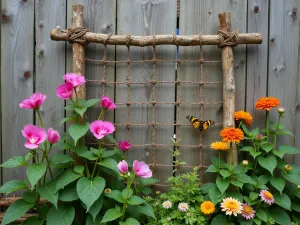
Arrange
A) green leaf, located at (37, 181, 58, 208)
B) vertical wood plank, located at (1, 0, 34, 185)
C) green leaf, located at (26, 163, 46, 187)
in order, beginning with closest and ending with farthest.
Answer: green leaf, located at (26, 163, 46, 187)
green leaf, located at (37, 181, 58, 208)
vertical wood plank, located at (1, 0, 34, 185)

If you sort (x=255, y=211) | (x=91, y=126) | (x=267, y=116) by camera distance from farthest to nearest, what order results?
(x=267, y=116) < (x=255, y=211) < (x=91, y=126)

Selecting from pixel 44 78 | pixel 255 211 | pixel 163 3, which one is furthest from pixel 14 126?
pixel 255 211

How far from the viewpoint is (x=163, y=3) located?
2000 mm

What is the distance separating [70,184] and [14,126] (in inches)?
22.2

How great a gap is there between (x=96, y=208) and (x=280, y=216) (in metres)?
1.01

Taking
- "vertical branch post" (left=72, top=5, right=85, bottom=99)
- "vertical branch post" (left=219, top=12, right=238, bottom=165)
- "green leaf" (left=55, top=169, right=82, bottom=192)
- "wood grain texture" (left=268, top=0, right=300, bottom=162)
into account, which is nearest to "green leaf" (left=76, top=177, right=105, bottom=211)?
"green leaf" (left=55, top=169, right=82, bottom=192)

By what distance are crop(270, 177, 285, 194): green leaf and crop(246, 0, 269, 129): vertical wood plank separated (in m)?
0.34

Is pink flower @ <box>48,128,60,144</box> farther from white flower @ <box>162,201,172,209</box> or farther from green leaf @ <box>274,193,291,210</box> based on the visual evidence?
green leaf @ <box>274,193,291,210</box>

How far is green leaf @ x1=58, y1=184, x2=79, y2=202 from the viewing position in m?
1.68

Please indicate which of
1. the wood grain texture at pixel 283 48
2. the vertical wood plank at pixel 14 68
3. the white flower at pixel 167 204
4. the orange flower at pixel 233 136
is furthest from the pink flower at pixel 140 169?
the wood grain texture at pixel 283 48

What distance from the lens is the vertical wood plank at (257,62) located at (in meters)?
2.01

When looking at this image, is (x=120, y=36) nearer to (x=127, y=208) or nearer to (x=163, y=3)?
(x=163, y=3)

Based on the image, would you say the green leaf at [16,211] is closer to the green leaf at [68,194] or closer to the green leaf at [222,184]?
the green leaf at [68,194]

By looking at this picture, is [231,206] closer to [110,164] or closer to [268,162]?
[268,162]
